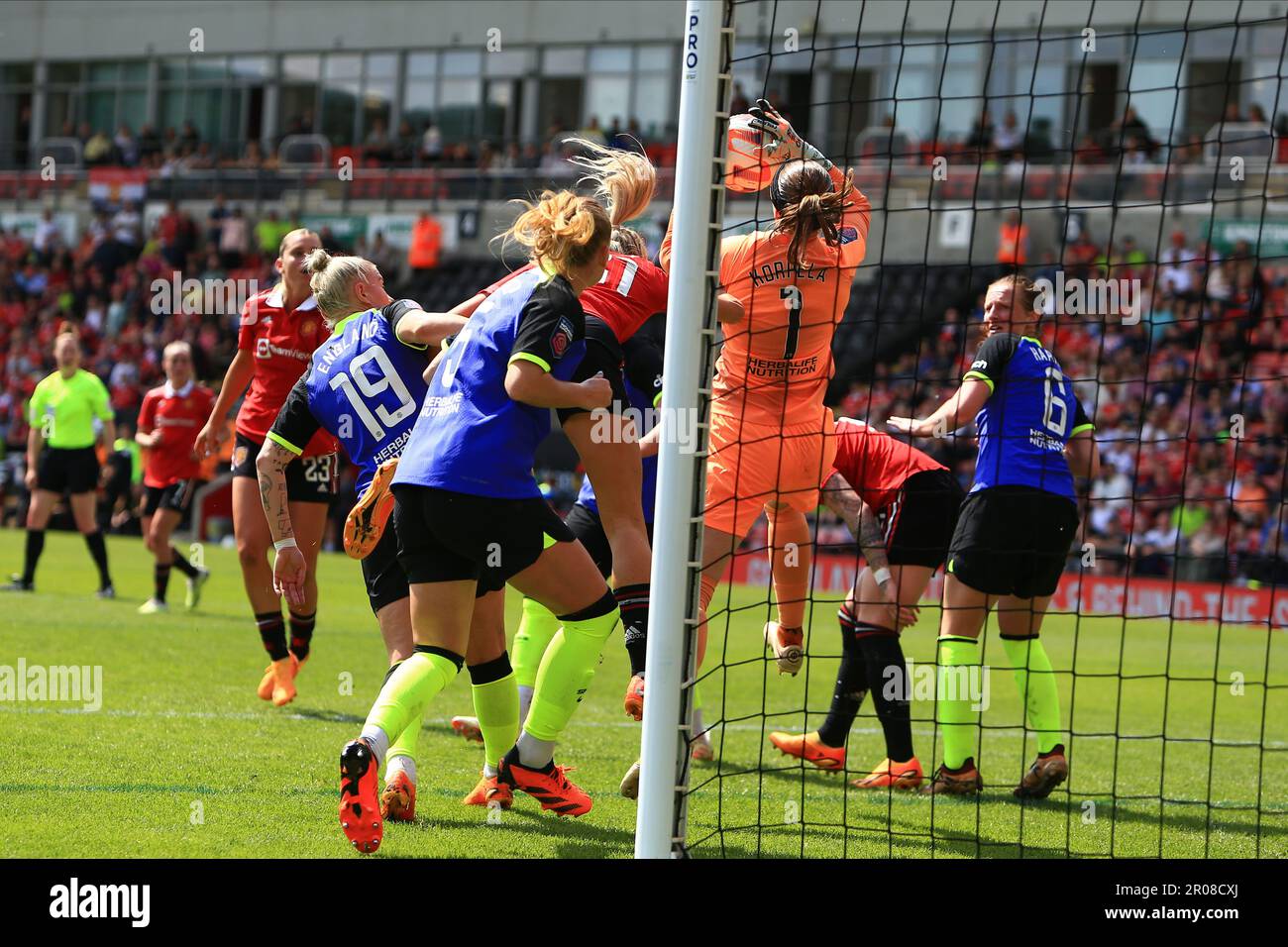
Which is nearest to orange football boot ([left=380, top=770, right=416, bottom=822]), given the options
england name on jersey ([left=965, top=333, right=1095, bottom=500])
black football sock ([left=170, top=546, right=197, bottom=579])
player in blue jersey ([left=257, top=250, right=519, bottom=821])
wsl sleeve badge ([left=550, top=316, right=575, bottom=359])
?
player in blue jersey ([left=257, top=250, right=519, bottom=821])

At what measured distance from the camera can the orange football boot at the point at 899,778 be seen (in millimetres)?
6246

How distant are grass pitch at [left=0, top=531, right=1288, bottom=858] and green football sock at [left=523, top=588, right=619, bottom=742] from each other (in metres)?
0.37

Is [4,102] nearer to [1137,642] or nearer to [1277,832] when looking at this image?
[1137,642]

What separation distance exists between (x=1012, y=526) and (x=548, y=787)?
2.33 meters

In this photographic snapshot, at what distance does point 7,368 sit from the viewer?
94.3ft

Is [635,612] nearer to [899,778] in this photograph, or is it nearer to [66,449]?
[899,778]

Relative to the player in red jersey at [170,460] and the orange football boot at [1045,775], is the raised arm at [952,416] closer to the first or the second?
the orange football boot at [1045,775]

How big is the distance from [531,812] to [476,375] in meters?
1.79

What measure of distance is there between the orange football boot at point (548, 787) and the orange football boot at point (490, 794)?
4.8 inches

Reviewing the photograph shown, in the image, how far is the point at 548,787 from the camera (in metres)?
5.13

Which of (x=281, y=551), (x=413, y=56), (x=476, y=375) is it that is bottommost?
(x=281, y=551)

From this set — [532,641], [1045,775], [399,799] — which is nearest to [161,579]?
[532,641]

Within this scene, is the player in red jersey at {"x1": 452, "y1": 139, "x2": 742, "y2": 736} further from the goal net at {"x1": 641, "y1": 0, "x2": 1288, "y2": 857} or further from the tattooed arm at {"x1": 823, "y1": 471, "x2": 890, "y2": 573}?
Answer: the tattooed arm at {"x1": 823, "y1": 471, "x2": 890, "y2": 573}
